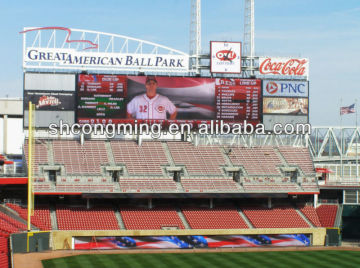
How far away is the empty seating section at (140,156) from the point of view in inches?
2561

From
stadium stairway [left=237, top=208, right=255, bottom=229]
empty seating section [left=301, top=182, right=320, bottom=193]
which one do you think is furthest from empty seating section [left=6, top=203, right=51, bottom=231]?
empty seating section [left=301, top=182, right=320, bottom=193]

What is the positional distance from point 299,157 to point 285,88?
769 centimetres

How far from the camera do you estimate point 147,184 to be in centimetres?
6291

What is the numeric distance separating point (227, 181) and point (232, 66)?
11706 millimetres

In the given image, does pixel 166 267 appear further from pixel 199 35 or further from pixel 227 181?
pixel 199 35

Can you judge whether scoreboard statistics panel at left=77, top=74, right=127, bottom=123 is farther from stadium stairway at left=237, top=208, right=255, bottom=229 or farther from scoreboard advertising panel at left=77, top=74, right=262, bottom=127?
stadium stairway at left=237, top=208, right=255, bottom=229

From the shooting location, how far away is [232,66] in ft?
222

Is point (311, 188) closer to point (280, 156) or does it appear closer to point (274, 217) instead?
point (274, 217)

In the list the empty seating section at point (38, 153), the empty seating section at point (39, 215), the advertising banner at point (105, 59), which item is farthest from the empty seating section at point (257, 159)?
the empty seating section at point (39, 215)

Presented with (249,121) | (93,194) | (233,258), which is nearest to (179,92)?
(249,121)

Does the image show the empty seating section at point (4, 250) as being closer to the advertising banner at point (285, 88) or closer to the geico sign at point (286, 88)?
the advertising banner at point (285, 88)

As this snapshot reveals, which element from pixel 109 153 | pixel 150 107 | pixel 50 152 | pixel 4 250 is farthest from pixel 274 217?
pixel 4 250

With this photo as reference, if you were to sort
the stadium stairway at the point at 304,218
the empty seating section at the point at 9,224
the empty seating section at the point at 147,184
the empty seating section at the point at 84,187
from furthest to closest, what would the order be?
1. the stadium stairway at the point at 304,218
2. the empty seating section at the point at 147,184
3. the empty seating section at the point at 84,187
4. the empty seating section at the point at 9,224

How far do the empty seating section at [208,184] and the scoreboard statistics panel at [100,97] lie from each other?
923 cm
